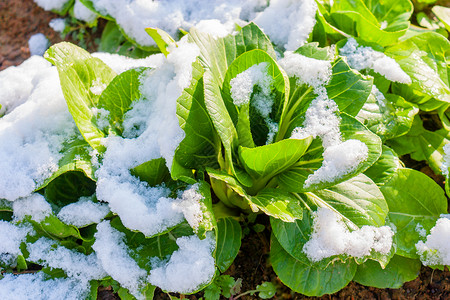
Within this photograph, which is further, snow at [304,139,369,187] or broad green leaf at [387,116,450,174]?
broad green leaf at [387,116,450,174]

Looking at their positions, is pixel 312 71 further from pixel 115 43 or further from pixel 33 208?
pixel 115 43

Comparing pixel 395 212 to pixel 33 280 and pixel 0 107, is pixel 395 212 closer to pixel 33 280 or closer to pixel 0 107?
pixel 33 280

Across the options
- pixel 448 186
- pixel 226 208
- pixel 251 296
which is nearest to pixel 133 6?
pixel 226 208

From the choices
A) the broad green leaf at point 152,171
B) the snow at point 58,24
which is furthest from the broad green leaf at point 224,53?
the snow at point 58,24

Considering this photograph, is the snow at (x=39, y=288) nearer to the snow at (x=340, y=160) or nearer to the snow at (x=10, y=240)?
the snow at (x=10, y=240)

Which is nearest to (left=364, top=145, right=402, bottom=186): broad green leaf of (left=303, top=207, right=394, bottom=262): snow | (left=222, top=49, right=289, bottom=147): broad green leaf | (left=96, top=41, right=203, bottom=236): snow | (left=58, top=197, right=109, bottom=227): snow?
(left=303, top=207, right=394, bottom=262): snow

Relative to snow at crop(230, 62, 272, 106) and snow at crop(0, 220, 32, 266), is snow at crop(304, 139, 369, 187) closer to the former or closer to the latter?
snow at crop(230, 62, 272, 106)
